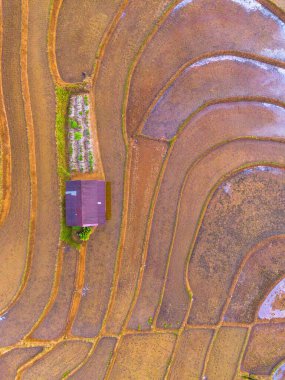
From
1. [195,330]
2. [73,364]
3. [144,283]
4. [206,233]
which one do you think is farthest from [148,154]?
[73,364]

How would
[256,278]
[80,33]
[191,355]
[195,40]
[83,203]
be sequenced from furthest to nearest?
[256,278] < [191,355] < [195,40] < [80,33] < [83,203]

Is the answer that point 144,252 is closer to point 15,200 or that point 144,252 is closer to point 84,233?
point 84,233

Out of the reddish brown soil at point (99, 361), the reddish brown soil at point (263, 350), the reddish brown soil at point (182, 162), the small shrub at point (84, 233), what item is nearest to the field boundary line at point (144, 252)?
the reddish brown soil at point (182, 162)

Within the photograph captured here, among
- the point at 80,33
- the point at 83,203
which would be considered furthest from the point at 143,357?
the point at 80,33

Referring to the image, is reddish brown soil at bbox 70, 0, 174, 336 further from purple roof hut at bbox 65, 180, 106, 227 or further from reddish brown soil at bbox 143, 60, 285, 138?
reddish brown soil at bbox 143, 60, 285, 138

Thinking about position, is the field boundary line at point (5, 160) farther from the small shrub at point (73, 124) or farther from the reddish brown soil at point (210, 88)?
the reddish brown soil at point (210, 88)
